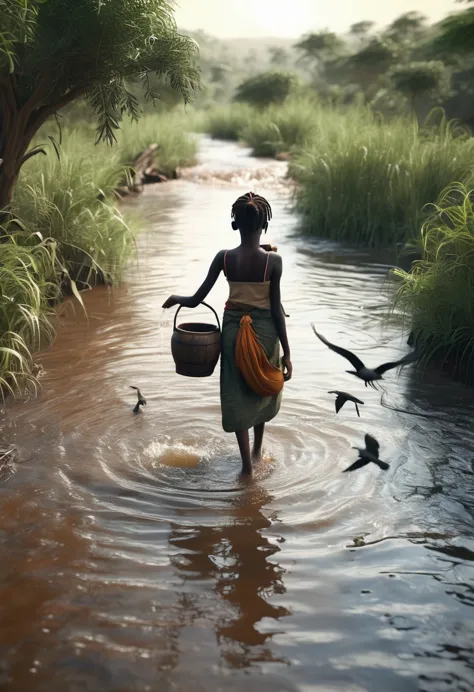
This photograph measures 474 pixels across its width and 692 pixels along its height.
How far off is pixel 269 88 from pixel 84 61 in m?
25.5

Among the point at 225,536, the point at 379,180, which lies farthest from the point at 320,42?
the point at 225,536

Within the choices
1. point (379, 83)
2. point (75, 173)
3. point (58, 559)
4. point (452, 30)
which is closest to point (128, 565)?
point (58, 559)

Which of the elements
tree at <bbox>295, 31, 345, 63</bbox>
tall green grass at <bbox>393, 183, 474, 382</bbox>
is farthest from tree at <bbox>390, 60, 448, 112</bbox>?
tree at <bbox>295, 31, 345, 63</bbox>

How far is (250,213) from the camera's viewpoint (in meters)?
3.67

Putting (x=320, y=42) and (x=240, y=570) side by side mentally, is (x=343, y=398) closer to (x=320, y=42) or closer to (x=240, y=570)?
(x=240, y=570)

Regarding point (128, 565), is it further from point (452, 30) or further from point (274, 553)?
point (452, 30)

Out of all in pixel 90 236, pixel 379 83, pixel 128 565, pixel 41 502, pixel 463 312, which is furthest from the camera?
pixel 379 83

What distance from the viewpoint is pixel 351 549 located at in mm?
3275

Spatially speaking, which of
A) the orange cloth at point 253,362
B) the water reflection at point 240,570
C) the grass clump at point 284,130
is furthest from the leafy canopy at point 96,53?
the grass clump at point 284,130

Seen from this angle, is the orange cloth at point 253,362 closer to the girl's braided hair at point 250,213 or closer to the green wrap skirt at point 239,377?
the green wrap skirt at point 239,377

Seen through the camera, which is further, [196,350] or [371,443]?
[196,350]

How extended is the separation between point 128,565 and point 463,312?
11.1 feet

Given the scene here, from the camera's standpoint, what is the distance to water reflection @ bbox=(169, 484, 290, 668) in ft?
8.73

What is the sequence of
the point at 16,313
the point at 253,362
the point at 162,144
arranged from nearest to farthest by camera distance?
the point at 253,362 → the point at 16,313 → the point at 162,144
